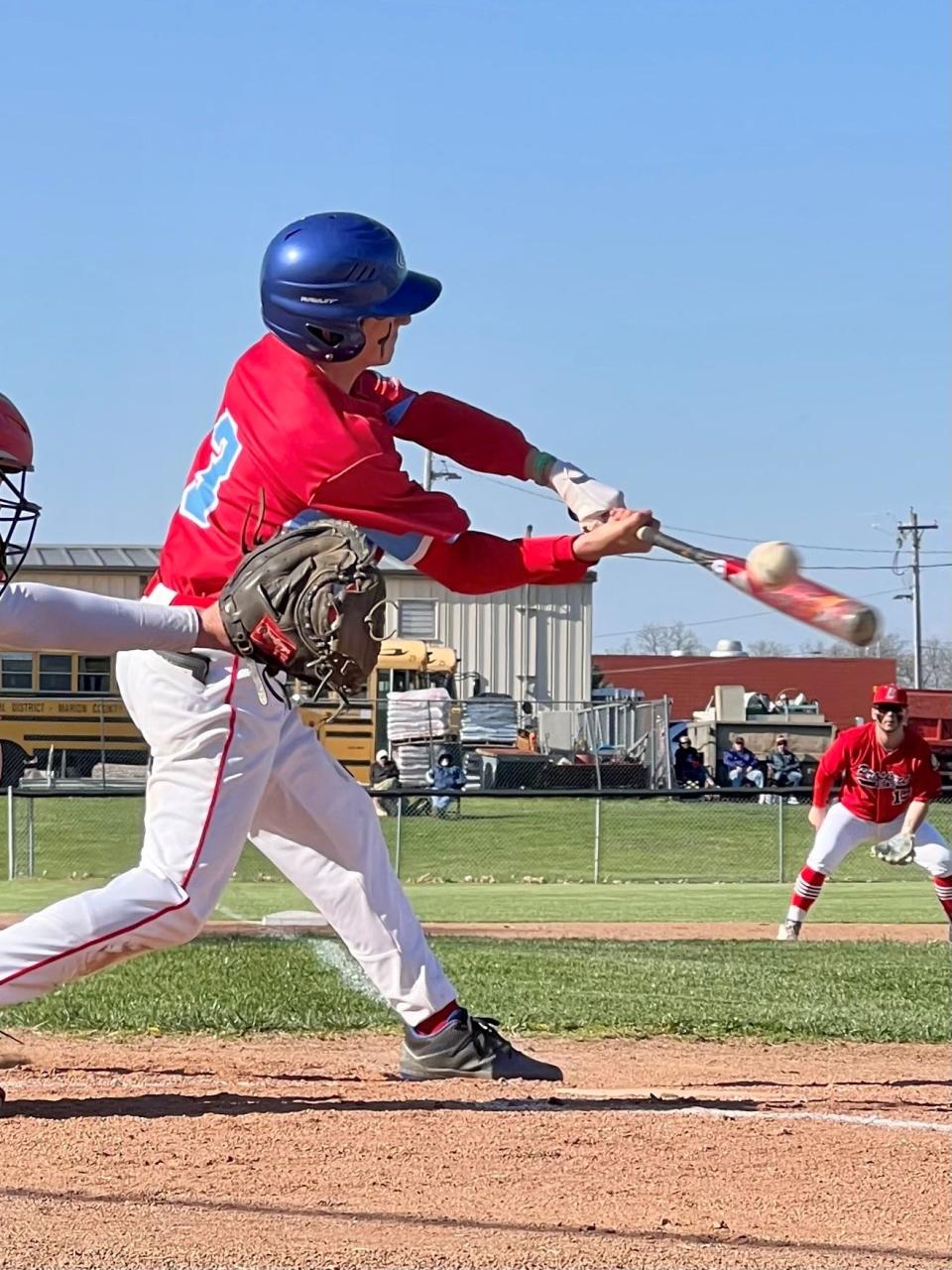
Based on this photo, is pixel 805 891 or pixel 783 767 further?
pixel 783 767

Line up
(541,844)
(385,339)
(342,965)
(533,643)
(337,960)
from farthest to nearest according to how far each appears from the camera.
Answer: (533,643), (541,844), (337,960), (342,965), (385,339)

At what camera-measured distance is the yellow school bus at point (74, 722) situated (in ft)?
92.7

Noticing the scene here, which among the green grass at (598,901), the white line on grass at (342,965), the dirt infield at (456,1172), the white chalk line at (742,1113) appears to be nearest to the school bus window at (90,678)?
the green grass at (598,901)

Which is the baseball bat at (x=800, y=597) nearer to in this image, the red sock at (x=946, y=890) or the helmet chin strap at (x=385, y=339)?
the helmet chin strap at (x=385, y=339)

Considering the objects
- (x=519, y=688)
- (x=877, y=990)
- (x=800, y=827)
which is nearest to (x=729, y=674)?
(x=519, y=688)

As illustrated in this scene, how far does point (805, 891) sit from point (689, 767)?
68.0 feet

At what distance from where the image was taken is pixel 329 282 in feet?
16.4

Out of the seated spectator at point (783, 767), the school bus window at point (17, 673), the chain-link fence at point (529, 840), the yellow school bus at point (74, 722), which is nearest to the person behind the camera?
the chain-link fence at point (529, 840)

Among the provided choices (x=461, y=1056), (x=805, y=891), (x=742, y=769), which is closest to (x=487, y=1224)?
(x=461, y=1056)

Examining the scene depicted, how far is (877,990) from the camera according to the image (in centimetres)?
923

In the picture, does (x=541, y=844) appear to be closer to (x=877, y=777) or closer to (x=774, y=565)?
(x=877, y=777)

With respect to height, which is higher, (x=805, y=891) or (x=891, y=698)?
(x=891, y=698)

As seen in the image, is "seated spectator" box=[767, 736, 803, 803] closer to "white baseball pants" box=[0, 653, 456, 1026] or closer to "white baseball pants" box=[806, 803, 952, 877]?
"white baseball pants" box=[806, 803, 952, 877]

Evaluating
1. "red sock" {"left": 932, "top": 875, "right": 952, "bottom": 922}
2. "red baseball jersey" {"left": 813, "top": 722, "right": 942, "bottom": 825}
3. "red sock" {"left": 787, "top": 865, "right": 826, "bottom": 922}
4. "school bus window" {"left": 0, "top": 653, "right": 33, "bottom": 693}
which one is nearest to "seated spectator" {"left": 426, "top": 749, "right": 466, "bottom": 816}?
"school bus window" {"left": 0, "top": 653, "right": 33, "bottom": 693}
